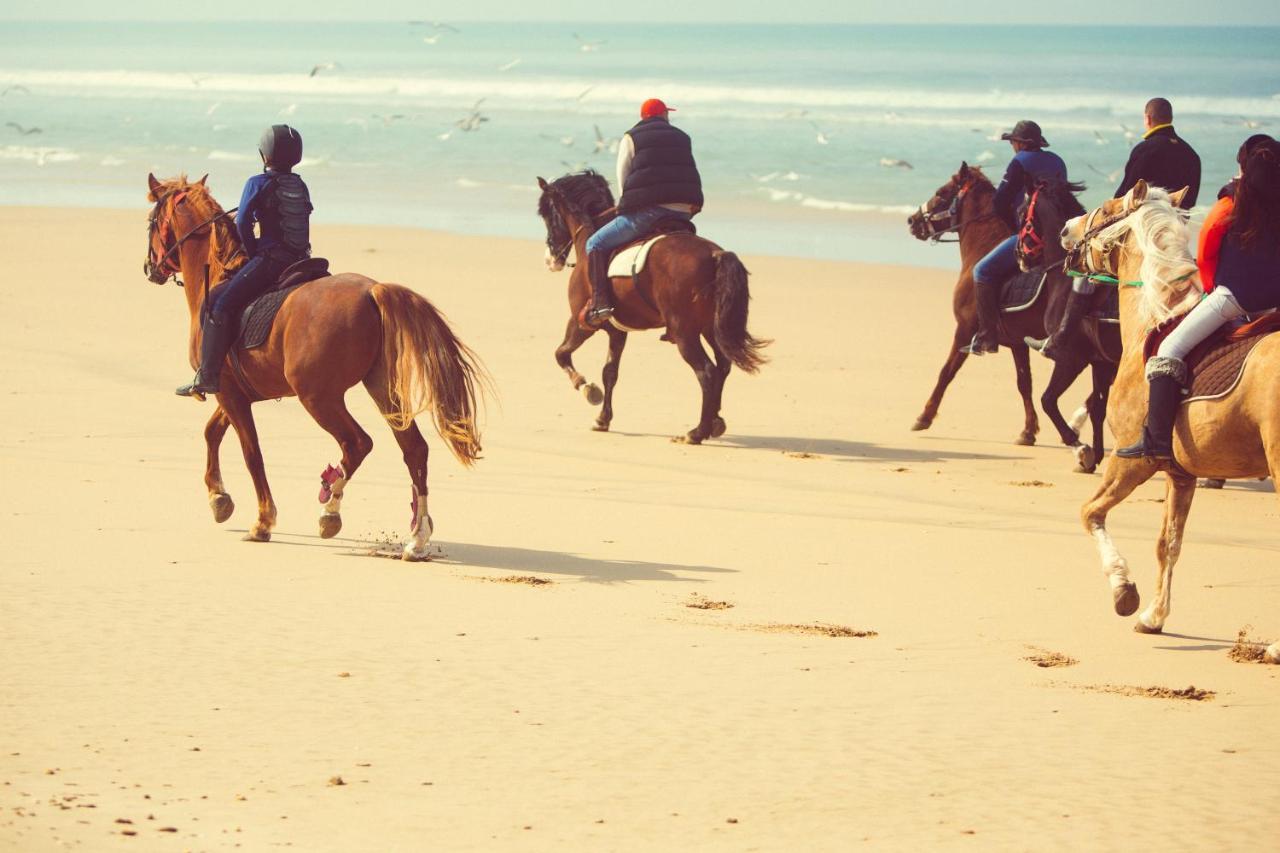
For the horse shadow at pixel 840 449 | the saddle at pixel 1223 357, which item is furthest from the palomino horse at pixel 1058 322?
the saddle at pixel 1223 357

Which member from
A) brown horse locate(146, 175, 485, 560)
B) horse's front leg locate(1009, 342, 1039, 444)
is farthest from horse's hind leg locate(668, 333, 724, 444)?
brown horse locate(146, 175, 485, 560)

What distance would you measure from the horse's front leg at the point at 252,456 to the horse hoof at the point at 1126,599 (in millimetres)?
4648

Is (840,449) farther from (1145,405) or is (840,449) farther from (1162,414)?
(1162,414)

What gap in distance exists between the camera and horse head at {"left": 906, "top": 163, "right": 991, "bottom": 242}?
13.9 metres

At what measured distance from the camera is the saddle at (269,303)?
925cm

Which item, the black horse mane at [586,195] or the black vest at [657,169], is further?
the black horse mane at [586,195]

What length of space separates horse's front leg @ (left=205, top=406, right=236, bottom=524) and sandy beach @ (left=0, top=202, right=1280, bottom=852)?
24 centimetres

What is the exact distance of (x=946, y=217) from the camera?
14.1m

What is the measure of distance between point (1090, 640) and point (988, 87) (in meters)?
76.7

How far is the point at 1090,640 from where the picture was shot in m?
7.77

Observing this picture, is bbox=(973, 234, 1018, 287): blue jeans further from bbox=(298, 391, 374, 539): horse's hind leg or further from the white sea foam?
the white sea foam

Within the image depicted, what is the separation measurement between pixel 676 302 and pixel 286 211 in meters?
4.80

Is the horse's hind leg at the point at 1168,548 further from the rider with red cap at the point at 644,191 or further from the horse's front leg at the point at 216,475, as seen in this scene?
the rider with red cap at the point at 644,191

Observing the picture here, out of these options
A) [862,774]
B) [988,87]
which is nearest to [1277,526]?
[862,774]
